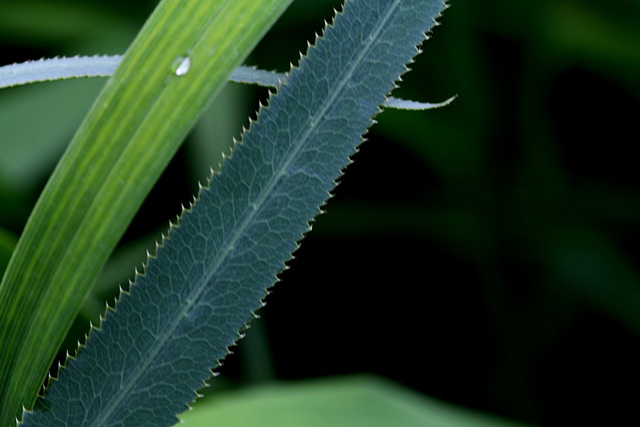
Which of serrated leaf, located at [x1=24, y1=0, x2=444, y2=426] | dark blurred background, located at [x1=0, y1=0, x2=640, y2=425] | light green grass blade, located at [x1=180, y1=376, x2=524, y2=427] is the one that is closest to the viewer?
serrated leaf, located at [x1=24, y1=0, x2=444, y2=426]

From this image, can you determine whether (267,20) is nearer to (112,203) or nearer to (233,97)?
(112,203)

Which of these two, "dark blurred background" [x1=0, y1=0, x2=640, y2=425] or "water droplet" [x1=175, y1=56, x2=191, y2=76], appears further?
"dark blurred background" [x1=0, y1=0, x2=640, y2=425]

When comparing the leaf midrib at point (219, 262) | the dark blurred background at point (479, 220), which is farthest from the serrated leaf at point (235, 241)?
the dark blurred background at point (479, 220)

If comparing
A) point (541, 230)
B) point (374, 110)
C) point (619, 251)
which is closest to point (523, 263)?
point (541, 230)

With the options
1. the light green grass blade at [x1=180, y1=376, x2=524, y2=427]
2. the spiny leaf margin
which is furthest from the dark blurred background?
the spiny leaf margin

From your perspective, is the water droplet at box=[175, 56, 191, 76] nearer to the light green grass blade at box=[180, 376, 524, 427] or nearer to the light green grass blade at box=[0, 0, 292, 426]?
the light green grass blade at box=[0, 0, 292, 426]

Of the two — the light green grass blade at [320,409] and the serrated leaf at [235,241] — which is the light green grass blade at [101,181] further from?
the light green grass blade at [320,409]

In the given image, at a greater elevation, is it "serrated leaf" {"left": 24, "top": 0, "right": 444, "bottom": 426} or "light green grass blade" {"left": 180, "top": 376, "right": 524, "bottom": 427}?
"serrated leaf" {"left": 24, "top": 0, "right": 444, "bottom": 426}
